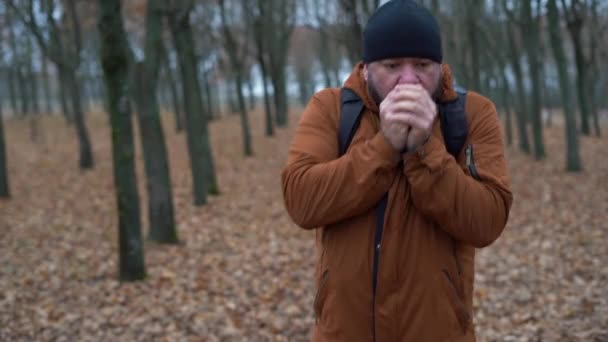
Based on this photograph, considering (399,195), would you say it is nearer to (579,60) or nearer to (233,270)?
(233,270)

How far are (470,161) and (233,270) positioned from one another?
253 inches

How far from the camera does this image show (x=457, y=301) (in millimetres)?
1967

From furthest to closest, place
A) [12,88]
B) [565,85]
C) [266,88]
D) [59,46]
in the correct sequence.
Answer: [12,88]
[266,88]
[59,46]
[565,85]

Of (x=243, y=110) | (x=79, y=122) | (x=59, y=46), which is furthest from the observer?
(x=243, y=110)

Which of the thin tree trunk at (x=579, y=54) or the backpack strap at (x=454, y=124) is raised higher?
the thin tree trunk at (x=579, y=54)

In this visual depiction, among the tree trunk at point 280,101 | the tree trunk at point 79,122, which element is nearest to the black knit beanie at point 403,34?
the tree trunk at point 79,122

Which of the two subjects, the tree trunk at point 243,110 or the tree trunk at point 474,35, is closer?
the tree trunk at point 474,35

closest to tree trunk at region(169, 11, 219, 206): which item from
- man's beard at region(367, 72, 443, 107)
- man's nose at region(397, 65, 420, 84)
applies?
man's beard at region(367, 72, 443, 107)

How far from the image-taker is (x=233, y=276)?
7676 mm

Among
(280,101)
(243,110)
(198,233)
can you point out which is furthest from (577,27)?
(280,101)

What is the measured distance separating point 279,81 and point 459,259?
2575 cm

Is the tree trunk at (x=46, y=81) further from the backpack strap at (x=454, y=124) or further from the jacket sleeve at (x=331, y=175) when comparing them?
the backpack strap at (x=454, y=124)

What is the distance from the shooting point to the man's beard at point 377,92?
6.35 ft

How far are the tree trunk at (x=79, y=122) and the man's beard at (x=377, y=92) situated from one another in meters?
16.8
